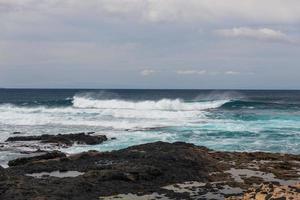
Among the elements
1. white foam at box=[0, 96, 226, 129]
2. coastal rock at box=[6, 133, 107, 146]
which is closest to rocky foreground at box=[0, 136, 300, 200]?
coastal rock at box=[6, 133, 107, 146]

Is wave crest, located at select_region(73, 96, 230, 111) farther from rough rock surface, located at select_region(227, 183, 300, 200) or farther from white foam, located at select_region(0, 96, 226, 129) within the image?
rough rock surface, located at select_region(227, 183, 300, 200)

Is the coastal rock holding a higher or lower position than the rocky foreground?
lower

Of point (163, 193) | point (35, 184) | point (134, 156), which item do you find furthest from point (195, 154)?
point (35, 184)

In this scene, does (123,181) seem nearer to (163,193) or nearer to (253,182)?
(163,193)

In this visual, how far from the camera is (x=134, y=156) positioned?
23.0 meters

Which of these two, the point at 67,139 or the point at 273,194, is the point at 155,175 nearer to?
the point at 273,194

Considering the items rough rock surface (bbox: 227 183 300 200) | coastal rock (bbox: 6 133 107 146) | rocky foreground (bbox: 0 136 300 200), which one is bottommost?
coastal rock (bbox: 6 133 107 146)

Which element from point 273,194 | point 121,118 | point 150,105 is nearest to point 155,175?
point 273,194

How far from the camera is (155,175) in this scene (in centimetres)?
1966

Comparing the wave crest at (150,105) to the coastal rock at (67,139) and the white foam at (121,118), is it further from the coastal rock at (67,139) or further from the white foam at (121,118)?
the coastal rock at (67,139)

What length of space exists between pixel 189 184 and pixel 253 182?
7.43 ft

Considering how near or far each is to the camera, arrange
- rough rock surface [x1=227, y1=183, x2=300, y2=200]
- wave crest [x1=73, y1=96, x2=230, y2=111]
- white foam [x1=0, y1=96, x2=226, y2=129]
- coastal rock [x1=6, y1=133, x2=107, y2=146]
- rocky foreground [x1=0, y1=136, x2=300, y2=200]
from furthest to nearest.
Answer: wave crest [x1=73, y1=96, x2=230, y2=111] < white foam [x1=0, y1=96, x2=226, y2=129] < coastal rock [x1=6, y1=133, x2=107, y2=146] < rocky foreground [x1=0, y1=136, x2=300, y2=200] < rough rock surface [x1=227, y1=183, x2=300, y2=200]

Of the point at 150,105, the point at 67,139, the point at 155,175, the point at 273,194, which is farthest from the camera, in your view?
the point at 150,105

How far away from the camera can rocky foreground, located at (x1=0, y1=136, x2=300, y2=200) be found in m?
17.1
